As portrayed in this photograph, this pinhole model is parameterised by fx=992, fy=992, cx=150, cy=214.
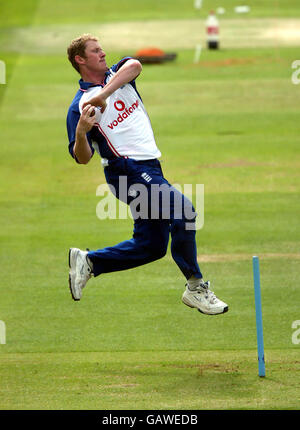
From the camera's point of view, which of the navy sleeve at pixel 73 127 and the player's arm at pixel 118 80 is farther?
the navy sleeve at pixel 73 127

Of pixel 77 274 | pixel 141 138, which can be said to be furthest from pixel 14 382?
pixel 141 138

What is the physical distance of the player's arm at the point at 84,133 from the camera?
9148mm

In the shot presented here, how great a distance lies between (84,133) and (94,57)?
913mm

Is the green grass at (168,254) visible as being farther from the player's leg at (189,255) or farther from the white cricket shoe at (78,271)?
the white cricket shoe at (78,271)

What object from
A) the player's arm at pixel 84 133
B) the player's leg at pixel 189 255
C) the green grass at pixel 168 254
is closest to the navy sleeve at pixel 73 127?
the player's arm at pixel 84 133

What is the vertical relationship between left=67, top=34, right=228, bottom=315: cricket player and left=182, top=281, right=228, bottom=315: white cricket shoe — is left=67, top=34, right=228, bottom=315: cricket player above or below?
above

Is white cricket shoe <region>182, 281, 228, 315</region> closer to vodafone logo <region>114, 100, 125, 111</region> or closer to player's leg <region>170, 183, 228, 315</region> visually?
player's leg <region>170, 183, 228, 315</region>

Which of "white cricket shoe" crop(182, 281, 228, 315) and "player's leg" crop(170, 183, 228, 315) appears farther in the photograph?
"white cricket shoe" crop(182, 281, 228, 315)

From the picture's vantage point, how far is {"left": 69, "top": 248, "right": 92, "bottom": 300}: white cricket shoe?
1005cm

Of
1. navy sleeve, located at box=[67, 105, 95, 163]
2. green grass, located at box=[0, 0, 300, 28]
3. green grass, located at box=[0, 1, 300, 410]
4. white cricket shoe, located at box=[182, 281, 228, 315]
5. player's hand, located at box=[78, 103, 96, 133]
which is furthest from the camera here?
green grass, located at box=[0, 0, 300, 28]

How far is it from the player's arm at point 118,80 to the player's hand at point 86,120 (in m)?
0.07

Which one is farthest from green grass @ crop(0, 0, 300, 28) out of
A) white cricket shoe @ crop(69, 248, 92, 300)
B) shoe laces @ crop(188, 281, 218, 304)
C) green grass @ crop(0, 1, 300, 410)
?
shoe laces @ crop(188, 281, 218, 304)

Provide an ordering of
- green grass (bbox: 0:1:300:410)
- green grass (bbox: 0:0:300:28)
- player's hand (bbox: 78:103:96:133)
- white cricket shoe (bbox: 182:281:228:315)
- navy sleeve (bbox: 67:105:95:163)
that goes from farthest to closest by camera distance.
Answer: green grass (bbox: 0:0:300:28) < white cricket shoe (bbox: 182:281:228:315) < navy sleeve (bbox: 67:105:95:163) < green grass (bbox: 0:1:300:410) < player's hand (bbox: 78:103:96:133)

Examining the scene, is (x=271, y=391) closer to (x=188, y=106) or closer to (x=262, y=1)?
(x=188, y=106)
